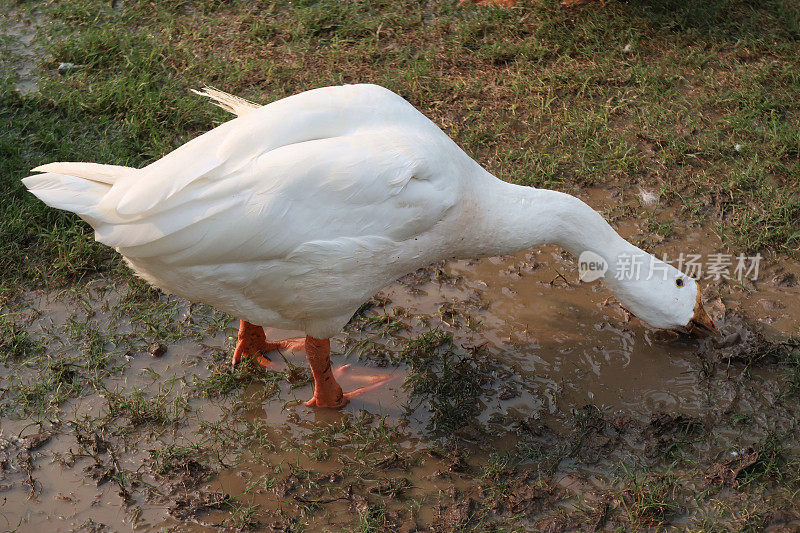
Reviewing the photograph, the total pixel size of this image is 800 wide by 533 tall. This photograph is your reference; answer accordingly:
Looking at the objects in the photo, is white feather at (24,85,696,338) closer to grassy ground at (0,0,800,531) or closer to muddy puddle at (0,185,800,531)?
muddy puddle at (0,185,800,531)

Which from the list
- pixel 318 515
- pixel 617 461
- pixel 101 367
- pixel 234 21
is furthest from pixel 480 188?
pixel 234 21

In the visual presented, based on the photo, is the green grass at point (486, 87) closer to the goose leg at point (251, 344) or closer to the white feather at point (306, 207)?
the goose leg at point (251, 344)

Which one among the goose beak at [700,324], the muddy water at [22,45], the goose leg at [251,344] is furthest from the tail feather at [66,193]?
the goose beak at [700,324]

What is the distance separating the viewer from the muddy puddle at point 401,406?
3.84m

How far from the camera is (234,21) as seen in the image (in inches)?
278

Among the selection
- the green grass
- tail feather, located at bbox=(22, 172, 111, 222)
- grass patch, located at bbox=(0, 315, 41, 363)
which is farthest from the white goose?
the green grass

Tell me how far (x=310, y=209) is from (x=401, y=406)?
1293 millimetres

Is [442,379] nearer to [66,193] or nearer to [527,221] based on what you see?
[527,221]

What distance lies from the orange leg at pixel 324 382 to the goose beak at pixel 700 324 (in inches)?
68.7

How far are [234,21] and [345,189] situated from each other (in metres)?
4.01

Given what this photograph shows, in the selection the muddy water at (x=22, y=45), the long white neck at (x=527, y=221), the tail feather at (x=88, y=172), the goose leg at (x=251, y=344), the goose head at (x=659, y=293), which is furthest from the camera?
the muddy water at (x=22, y=45)

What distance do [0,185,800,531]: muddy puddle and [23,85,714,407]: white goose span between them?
513 mm

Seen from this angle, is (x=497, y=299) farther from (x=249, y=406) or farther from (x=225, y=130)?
(x=225, y=130)

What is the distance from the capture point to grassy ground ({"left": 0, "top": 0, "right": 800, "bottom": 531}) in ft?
12.8
